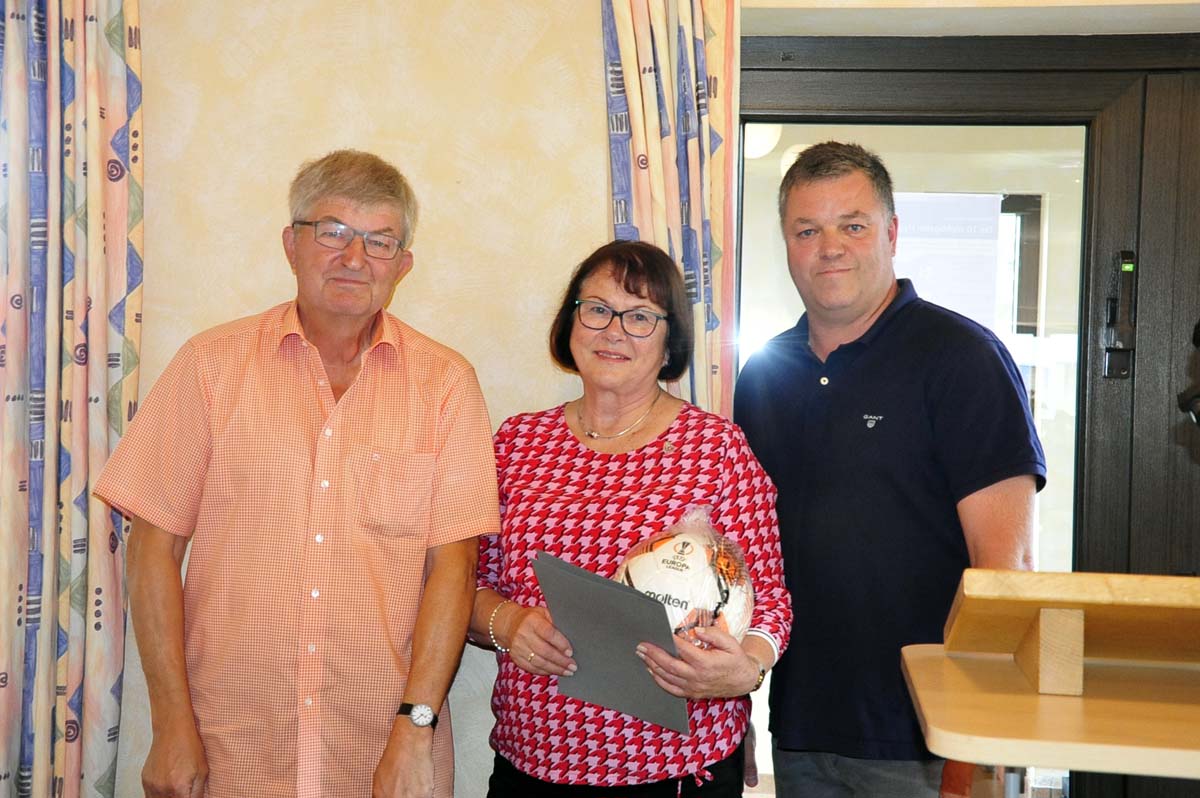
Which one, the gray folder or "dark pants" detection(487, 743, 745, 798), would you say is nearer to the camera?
the gray folder

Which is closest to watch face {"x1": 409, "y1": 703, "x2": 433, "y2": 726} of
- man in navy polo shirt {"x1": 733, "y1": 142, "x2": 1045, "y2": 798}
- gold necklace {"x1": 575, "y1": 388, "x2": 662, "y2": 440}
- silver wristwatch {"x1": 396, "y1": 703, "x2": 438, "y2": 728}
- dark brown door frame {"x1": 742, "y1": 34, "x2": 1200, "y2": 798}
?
silver wristwatch {"x1": 396, "y1": 703, "x2": 438, "y2": 728}

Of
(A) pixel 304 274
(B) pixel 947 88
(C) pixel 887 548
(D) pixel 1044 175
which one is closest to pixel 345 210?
(A) pixel 304 274

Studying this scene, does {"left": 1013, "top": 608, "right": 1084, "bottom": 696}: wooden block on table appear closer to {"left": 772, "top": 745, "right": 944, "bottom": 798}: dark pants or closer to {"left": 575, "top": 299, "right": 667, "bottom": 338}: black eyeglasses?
{"left": 772, "top": 745, "right": 944, "bottom": 798}: dark pants

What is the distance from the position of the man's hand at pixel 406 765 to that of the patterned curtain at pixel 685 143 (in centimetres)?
101

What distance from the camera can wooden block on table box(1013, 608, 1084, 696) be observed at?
4.11ft

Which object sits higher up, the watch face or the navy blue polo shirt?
the navy blue polo shirt

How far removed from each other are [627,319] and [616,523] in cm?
40

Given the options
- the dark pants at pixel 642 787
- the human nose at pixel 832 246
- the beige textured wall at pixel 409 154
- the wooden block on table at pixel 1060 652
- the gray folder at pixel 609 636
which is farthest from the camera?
the beige textured wall at pixel 409 154

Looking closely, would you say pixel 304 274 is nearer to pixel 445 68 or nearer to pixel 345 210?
pixel 345 210

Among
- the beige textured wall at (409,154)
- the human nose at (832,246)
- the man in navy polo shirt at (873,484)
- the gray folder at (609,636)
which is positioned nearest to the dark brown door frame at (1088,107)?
the beige textured wall at (409,154)

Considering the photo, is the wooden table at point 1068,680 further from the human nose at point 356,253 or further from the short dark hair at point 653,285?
the human nose at point 356,253

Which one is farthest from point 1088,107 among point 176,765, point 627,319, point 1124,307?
point 176,765

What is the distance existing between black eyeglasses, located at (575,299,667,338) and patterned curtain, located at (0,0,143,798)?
1.23 meters

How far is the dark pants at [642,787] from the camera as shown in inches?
73.7
